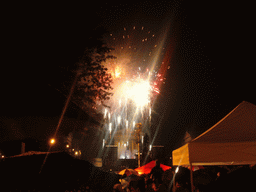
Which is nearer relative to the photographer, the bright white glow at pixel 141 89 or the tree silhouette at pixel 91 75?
the tree silhouette at pixel 91 75

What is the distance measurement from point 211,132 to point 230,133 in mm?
422

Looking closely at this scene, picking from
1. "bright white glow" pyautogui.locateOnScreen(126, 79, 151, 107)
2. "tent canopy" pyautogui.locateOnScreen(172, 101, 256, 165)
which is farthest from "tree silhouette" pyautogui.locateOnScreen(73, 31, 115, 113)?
"bright white glow" pyautogui.locateOnScreen(126, 79, 151, 107)

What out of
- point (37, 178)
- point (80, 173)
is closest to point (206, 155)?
point (80, 173)

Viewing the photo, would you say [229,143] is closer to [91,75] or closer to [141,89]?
[91,75]

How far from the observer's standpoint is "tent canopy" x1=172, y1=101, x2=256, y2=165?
4602mm

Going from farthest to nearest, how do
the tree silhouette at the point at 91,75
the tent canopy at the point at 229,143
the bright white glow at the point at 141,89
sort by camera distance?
the bright white glow at the point at 141,89
the tree silhouette at the point at 91,75
the tent canopy at the point at 229,143

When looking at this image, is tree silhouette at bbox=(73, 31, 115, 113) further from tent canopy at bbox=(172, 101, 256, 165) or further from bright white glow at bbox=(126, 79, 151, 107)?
bright white glow at bbox=(126, 79, 151, 107)

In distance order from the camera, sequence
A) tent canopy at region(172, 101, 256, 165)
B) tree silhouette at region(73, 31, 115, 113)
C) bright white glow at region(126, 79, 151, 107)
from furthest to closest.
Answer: bright white glow at region(126, 79, 151, 107)
tree silhouette at region(73, 31, 115, 113)
tent canopy at region(172, 101, 256, 165)

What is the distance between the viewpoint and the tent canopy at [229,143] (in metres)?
4.60

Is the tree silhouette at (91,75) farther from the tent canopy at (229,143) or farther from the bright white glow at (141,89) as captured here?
the bright white glow at (141,89)

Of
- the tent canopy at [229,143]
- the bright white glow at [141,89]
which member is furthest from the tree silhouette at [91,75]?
the bright white glow at [141,89]

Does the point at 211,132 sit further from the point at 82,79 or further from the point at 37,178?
the point at 82,79

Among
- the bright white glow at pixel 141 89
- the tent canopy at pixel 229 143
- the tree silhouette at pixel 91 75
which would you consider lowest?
the tent canopy at pixel 229 143

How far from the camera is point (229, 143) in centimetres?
466
